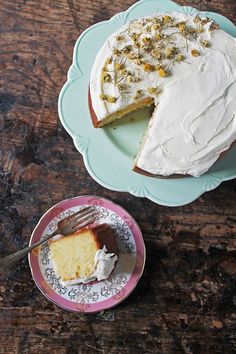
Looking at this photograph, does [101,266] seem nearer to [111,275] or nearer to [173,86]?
[111,275]

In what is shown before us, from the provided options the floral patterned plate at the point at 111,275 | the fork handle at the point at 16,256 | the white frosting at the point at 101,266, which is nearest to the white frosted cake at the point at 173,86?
the floral patterned plate at the point at 111,275

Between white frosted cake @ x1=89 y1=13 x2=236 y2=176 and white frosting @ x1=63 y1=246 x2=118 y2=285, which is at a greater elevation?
white frosted cake @ x1=89 y1=13 x2=236 y2=176

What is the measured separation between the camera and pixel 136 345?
2.09m

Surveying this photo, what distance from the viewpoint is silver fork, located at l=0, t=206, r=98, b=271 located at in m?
2.08

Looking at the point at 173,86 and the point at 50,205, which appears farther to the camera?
the point at 50,205

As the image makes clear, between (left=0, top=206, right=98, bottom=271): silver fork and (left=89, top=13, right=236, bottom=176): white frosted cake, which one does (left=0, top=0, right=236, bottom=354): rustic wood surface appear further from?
(left=89, top=13, right=236, bottom=176): white frosted cake

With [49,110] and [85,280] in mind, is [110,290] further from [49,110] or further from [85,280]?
[49,110]

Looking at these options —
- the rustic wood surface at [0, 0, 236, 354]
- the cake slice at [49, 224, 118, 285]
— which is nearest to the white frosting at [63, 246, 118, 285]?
the cake slice at [49, 224, 118, 285]

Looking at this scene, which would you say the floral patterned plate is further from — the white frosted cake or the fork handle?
the white frosted cake

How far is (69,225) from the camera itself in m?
2.12

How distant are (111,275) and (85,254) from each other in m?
0.12

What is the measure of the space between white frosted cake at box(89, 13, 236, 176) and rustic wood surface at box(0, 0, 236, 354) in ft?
0.69

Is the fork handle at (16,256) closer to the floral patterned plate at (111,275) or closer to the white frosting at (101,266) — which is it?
the floral patterned plate at (111,275)

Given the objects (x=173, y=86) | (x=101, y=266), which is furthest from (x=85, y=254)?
(x=173, y=86)
